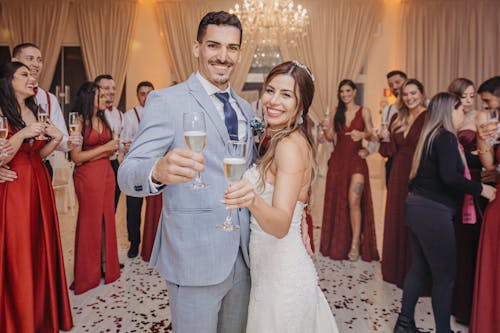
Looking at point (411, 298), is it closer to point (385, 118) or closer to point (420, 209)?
point (420, 209)

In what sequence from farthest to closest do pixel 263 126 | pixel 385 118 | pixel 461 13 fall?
pixel 461 13 < pixel 385 118 < pixel 263 126

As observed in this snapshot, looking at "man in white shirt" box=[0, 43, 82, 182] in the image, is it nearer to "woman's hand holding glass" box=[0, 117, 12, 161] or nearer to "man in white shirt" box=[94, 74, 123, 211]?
"woman's hand holding glass" box=[0, 117, 12, 161]

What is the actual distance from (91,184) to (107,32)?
6.10m

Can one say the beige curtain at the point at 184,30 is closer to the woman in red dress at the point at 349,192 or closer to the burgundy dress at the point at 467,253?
the woman in red dress at the point at 349,192

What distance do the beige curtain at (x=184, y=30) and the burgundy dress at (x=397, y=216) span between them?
5.34m

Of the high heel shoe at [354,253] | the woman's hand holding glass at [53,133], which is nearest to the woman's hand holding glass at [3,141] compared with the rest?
the woman's hand holding glass at [53,133]

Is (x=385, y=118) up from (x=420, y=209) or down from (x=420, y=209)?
up

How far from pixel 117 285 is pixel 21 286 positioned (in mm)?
1279

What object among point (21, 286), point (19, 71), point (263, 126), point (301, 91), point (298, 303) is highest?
point (19, 71)

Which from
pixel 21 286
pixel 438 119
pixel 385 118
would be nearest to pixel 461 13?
pixel 385 118

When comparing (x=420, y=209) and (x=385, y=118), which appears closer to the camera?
(x=420, y=209)

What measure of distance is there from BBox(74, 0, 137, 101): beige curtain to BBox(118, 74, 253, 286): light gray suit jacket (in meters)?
7.49

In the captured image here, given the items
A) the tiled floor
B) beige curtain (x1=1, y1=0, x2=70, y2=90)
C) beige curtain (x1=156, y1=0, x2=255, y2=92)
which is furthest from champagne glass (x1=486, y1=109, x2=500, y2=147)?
beige curtain (x1=1, y1=0, x2=70, y2=90)

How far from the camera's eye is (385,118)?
482 centimetres
